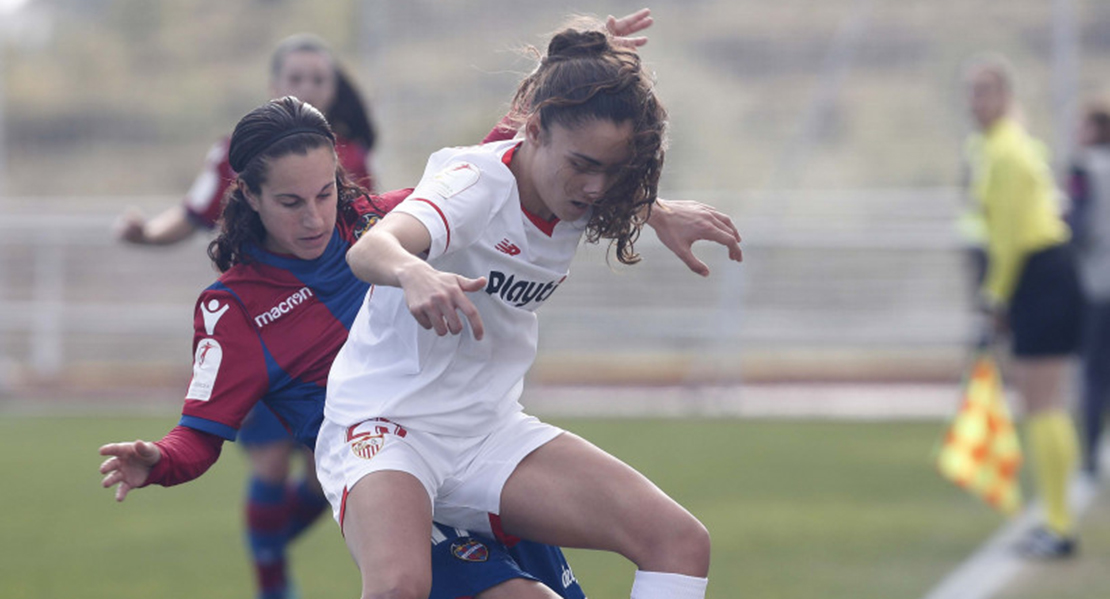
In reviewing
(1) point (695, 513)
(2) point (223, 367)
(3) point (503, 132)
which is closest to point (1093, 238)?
(1) point (695, 513)

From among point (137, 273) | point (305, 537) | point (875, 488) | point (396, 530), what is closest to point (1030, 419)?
Answer: point (875, 488)

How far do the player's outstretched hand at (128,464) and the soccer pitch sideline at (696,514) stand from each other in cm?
263

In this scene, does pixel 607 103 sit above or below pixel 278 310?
above

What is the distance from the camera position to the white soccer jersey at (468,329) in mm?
2900

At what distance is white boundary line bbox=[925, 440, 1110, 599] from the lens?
18.0 feet

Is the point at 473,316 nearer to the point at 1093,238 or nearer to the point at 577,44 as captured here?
the point at 577,44

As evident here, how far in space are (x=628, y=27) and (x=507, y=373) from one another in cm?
86

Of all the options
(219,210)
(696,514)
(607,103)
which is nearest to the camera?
(607,103)

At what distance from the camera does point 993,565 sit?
5.98 metres

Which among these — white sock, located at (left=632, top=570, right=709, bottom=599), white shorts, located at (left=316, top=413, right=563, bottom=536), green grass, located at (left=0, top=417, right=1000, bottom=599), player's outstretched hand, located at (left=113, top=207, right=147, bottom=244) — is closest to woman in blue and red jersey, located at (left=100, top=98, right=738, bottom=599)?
white shorts, located at (left=316, top=413, right=563, bottom=536)

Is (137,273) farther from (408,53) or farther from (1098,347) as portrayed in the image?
(1098,347)

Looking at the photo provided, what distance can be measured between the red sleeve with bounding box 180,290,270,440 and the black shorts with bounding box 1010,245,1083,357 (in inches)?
165

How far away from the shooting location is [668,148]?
308 cm

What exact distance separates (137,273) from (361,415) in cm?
1297
